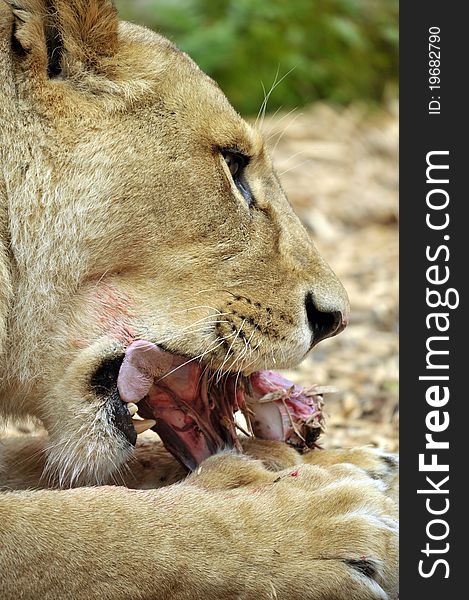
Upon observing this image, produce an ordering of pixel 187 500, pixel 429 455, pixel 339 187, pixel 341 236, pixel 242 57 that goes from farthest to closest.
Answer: pixel 242 57, pixel 339 187, pixel 341 236, pixel 429 455, pixel 187 500

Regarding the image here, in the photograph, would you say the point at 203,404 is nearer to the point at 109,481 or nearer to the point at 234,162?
the point at 109,481

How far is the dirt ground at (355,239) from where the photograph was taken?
5.09 meters

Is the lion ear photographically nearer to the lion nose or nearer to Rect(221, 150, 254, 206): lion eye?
Rect(221, 150, 254, 206): lion eye

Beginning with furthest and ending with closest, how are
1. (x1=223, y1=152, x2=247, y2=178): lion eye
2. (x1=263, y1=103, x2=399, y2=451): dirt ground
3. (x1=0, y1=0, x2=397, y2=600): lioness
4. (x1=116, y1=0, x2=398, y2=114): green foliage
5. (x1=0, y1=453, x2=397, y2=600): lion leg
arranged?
(x1=116, y1=0, x2=398, y2=114): green foliage → (x1=263, y1=103, x2=399, y2=451): dirt ground → (x1=223, y1=152, x2=247, y2=178): lion eye → (x1=0, y1=0, x2=397, y2=600): lioness → (x1=0, y1=453, x2=397, y2=600): lion leg

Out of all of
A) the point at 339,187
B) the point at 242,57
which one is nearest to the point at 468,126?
the point at 339,187

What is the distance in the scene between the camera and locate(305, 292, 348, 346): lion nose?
3338 millimetres

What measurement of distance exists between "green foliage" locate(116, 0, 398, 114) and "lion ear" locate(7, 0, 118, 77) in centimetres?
589

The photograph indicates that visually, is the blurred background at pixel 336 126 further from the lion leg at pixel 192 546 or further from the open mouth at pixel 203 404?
the lion leg at pixel 192 546

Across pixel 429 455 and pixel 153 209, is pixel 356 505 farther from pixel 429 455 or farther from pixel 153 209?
pixel 153 209

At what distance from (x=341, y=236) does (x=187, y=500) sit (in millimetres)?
4622

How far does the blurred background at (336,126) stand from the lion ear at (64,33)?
6.85 ft

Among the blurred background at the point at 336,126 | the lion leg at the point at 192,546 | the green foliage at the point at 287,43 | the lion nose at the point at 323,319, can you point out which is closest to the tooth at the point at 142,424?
the lion leg at the point at 192,546

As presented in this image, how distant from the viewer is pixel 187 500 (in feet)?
9.45

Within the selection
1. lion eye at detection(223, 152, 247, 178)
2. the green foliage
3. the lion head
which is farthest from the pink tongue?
the green foliage
